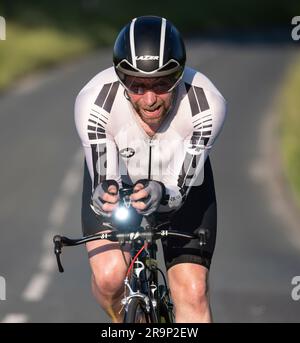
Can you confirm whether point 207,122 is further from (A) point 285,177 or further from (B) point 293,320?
(A) point 285,177

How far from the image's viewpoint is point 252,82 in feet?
106

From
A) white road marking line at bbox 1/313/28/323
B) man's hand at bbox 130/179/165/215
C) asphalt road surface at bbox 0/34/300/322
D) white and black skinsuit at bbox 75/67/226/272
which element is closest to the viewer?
man's hand at bbox 130/179/165/215

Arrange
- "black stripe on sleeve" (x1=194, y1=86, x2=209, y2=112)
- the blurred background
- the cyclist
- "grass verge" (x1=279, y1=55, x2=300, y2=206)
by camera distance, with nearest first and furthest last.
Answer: the cyclist
"black stripe on sleeve" (x1=194, y1=86, x2=209, y2=112)
the blurred background
"grass verge" (x1=279, y1=55, x2=300, y2=206)

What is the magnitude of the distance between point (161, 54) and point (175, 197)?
0.83 metres

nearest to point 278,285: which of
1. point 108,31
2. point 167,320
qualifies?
point 167,320

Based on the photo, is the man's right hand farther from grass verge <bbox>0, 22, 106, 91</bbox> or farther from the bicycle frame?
grass verge <bbox>0, 22, 106, 91</bbox>

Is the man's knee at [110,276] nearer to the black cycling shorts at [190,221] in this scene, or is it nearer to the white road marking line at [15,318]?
the black cycling shorts at [190,221]

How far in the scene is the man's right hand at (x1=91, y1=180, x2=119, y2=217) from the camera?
629 cm

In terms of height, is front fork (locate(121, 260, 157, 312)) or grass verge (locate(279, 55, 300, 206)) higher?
grass verge (locate(279, 55, 300, 206))

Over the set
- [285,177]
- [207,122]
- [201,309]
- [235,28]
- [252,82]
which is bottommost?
[201,309]

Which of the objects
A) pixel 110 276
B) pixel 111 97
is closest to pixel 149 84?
pixel 111 97

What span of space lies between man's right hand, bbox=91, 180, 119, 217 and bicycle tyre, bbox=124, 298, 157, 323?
55 cm

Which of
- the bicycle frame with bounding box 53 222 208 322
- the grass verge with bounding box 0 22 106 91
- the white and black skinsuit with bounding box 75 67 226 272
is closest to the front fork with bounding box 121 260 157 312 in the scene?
the bicycle frame with bounding box 53 222 208 322

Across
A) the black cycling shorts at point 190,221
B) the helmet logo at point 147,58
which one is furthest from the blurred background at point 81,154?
the helmet logo at point 147,58
